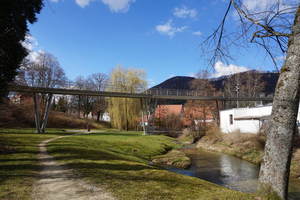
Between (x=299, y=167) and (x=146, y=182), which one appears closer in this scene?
(x=146, y=182)

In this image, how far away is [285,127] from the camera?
3.96 m

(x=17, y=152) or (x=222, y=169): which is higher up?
(x=17, y=152)

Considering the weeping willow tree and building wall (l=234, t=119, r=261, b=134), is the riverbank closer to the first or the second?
building wall (l=234, t=119, r=261, b=134)

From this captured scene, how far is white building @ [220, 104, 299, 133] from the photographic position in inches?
852

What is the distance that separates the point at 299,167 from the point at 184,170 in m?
7.70

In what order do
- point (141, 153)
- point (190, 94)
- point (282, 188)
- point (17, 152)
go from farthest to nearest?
point (190, 94) → point (141, 153) → point (17, 152) → point (282, 188)

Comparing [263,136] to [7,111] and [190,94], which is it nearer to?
[190,94]

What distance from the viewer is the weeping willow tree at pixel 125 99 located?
104ft

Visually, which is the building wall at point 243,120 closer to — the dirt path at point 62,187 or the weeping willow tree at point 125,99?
the weeping willow tree at point 125,99

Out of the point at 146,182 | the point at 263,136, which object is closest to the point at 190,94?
the point at 263,136

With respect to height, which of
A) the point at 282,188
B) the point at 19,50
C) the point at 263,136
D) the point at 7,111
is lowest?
the point at 263,136

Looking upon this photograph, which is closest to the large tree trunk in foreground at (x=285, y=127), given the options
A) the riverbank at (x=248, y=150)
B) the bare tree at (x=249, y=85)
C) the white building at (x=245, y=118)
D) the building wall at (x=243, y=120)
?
the riverbank at (x=248, y=150)

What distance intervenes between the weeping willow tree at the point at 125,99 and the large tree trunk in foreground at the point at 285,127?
1093 inches

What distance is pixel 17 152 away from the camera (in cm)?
881
